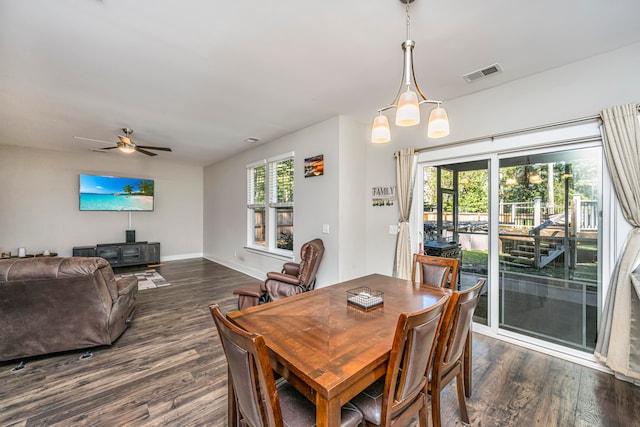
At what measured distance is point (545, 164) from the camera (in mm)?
2795

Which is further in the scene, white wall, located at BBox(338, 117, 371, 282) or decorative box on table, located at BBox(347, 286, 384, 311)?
white wall, located at BBox(338, 117, 371, 282)

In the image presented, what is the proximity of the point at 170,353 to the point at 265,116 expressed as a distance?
128 inches

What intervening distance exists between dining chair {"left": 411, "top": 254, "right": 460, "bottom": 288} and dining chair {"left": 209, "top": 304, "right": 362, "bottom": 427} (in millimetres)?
1551

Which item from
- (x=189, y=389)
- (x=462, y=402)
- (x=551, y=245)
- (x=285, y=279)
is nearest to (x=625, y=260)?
(x=551, y=245)

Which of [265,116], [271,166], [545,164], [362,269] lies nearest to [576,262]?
[545,164]

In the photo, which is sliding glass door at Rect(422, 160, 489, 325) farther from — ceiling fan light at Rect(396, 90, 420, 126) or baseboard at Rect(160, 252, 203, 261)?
baseboard at Rect(160, 252, 203, 261)

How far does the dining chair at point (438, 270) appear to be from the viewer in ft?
7.81

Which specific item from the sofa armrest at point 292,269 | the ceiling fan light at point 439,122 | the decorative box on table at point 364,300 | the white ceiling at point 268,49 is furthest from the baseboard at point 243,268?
the ceiling fan light at point 439,122

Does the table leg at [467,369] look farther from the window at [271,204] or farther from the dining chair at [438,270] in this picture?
the window at [271,204]

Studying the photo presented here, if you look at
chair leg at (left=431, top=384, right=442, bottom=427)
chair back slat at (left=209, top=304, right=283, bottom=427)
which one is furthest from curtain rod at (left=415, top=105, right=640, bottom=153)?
chair back slat at (left=209, top=304, right=283, bottom=427)

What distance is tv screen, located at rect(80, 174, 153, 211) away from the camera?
250 inches

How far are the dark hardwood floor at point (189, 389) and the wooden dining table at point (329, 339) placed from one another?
0.86 metres

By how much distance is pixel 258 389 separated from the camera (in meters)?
1.08

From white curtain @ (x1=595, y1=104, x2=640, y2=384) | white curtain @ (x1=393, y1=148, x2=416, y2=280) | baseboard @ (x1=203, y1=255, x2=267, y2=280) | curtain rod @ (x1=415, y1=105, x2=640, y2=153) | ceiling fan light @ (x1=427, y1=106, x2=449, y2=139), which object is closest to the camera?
ceiling fan light @ (x1=427, y1=106, x2=449, y2=139)
